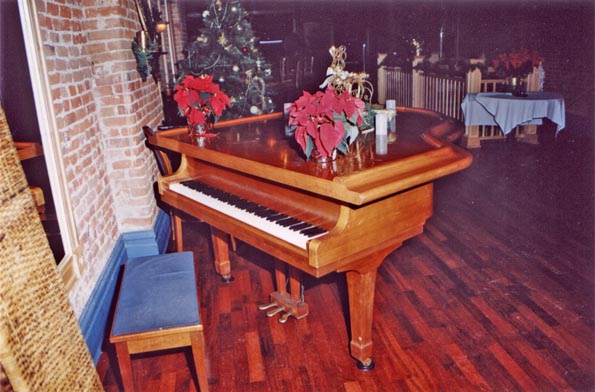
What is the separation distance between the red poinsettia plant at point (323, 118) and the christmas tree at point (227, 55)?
329cm

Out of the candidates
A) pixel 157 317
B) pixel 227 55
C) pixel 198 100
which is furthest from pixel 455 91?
pixel 157 317

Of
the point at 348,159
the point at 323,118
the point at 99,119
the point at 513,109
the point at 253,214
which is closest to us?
the point at 323,118

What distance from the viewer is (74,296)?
2.30m

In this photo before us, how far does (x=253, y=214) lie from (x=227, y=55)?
11.4 ft

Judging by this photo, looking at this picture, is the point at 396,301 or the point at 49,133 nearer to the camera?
the point at 49,133

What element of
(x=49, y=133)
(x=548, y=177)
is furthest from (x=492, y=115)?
(x=49, y=133)

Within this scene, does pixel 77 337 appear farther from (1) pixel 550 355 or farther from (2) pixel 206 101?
(1) pixel 550 355

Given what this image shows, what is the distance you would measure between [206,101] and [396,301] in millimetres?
1701

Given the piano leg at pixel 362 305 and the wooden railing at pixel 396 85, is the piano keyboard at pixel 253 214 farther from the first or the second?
the wooden railing at pixel 396 85

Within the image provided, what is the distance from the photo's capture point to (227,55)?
535 cm

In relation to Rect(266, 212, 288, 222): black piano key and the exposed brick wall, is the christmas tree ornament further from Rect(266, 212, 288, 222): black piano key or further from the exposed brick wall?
Rect(266, 212, 288, 222): black piano key

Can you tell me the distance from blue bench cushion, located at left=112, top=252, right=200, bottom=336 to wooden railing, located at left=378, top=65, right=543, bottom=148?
214 inches

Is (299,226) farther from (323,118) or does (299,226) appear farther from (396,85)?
(396,85)

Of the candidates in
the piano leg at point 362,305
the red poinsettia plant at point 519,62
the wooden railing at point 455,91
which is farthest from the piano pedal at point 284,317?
the red poinsettia plant at point 519,62
